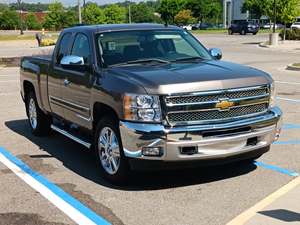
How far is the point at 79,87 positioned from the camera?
7.09 metres

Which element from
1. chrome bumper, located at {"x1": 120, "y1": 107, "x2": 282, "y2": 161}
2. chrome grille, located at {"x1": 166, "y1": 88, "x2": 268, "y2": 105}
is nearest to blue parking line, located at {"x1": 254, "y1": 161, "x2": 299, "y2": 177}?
chrome bumper, located at {"x1": 120, "y1": 107, "x2": 282, "y2": 161}

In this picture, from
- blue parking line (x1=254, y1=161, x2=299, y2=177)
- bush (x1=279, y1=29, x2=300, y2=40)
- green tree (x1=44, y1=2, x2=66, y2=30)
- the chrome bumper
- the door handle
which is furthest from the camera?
green tree (x1=44, y1=2, x2=66, y2=30)

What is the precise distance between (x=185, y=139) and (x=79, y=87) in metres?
2.01

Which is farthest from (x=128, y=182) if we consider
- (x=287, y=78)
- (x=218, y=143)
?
(x=287, y=78)

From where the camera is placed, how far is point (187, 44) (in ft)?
25.0

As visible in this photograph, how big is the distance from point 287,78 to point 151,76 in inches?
494

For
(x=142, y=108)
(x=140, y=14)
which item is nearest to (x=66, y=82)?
(x=142, y=108)

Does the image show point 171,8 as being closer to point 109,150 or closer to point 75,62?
point 75,62

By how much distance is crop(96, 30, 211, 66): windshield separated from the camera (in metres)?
6.93

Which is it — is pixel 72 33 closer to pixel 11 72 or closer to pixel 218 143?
pixel 218 143

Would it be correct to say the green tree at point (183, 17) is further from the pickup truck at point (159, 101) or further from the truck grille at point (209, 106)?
the truck grille at point (209, 106)

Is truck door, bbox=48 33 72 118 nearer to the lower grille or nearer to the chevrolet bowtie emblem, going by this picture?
the lower grille

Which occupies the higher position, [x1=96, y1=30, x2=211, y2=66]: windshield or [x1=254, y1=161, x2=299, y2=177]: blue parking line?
[x1=96, y1=30, x2=211, y2=66]: windshield

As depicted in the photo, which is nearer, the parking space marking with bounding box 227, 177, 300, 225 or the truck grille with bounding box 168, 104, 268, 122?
the parking space marking with bounding box 227, 177, 300, 225
